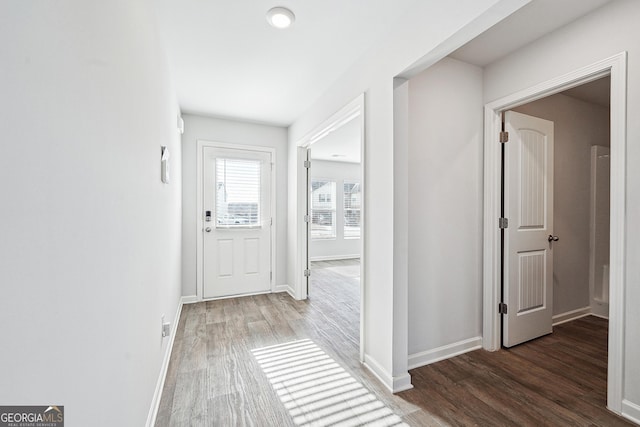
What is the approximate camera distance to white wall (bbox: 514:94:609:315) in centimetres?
297

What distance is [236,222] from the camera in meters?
3.91

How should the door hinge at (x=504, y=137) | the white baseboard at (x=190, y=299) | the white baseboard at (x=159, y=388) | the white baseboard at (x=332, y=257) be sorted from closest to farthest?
the white baseboard at (x=159, y=388)
the door hinge at (x=504, y=137)
the white baseboard at (x=190, y=299)
the white baseboard at (x=332, y=257)

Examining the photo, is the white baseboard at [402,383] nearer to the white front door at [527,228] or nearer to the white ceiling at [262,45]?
the white front door at [527,228]

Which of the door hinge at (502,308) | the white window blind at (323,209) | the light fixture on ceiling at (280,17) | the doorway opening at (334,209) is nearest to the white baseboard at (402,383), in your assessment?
the door hinge at (502,308)

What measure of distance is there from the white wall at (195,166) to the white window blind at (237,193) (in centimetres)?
28

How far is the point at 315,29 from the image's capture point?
1950mm

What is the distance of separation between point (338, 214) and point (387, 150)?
5316mm

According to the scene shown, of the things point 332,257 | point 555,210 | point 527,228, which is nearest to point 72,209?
point 527,228

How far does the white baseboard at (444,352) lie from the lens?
84.7 inches

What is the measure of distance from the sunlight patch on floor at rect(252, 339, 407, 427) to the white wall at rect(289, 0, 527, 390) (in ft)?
0.80

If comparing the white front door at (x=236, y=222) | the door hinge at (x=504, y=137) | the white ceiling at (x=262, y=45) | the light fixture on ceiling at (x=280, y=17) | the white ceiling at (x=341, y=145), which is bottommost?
the white front door at (x=236, y=222)

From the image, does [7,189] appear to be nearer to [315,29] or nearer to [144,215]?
[144,215]

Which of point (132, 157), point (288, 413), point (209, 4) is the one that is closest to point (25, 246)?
point (132, 157)

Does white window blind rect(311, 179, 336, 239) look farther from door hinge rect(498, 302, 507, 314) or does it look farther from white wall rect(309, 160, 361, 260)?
door hinge rect(498, 302, 507, 314)
